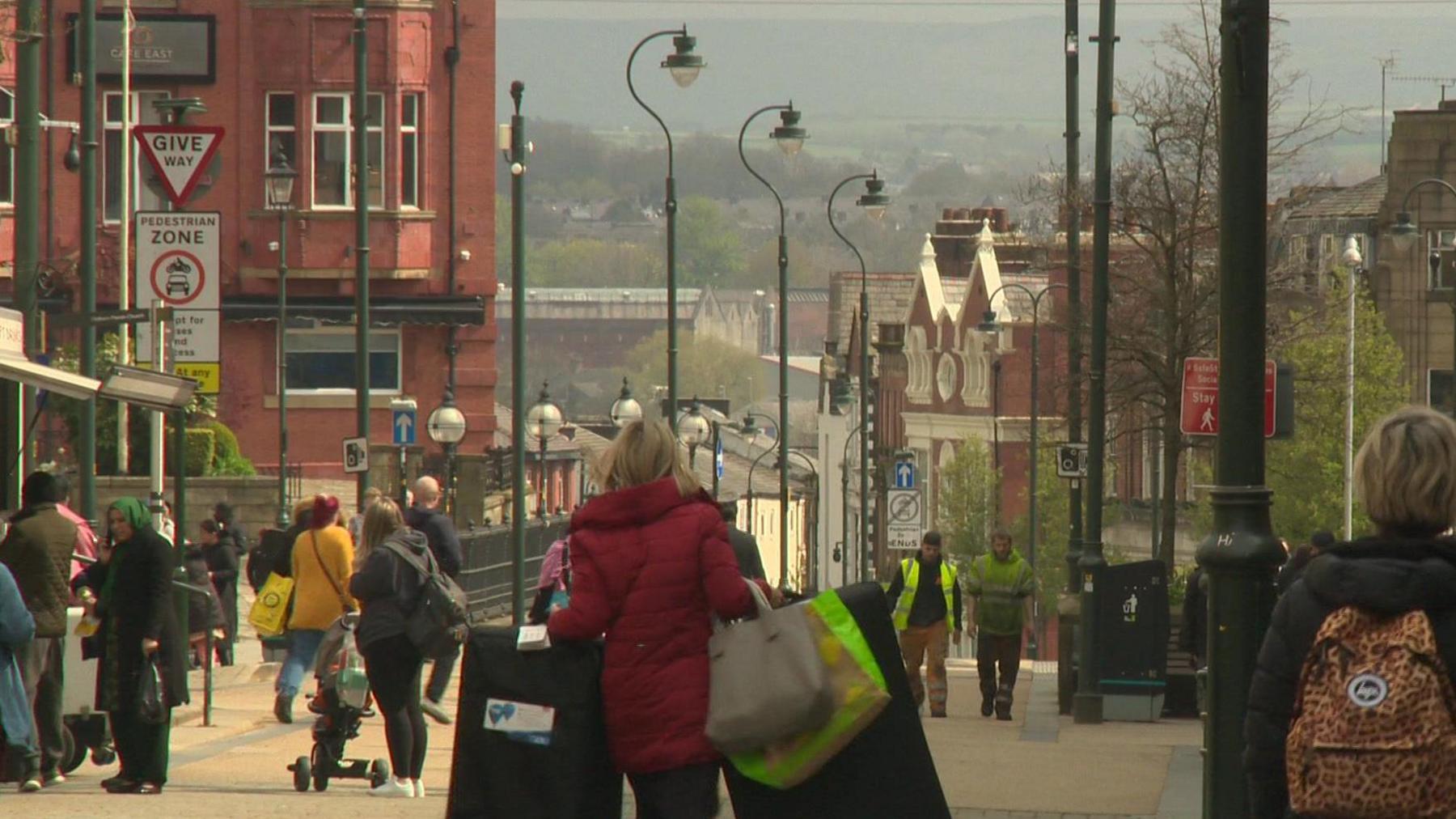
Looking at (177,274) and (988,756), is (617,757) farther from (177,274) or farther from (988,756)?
(177,274)

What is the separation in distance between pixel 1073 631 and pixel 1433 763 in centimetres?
2129

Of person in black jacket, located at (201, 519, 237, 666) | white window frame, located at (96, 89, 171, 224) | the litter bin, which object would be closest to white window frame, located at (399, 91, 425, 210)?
white window frame, located at (96, 89, 171, 224)

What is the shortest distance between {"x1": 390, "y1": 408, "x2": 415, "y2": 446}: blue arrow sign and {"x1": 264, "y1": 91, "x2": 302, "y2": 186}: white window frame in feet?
34.5

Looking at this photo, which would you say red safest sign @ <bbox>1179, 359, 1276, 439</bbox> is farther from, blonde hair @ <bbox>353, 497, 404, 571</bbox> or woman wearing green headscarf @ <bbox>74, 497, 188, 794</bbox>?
woman wearing green headscarf @ <bbox>74, 497, 188, 794</bbox>

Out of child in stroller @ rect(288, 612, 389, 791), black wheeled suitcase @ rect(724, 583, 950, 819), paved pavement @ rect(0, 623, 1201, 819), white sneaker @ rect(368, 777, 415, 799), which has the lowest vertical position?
paved pavement @ rect(0, 623, 1201, 819)

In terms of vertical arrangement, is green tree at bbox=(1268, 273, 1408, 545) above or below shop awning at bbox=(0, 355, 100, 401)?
below

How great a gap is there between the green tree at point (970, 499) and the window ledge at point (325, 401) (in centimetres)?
3406

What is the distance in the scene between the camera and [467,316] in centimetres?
5078

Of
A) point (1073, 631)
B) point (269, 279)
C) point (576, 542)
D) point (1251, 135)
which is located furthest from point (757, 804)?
point (269, 279)

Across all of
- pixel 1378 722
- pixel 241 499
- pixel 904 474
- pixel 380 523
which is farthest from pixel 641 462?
pixel 904 474

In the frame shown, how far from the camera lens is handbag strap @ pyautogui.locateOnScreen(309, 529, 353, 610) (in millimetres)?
18141

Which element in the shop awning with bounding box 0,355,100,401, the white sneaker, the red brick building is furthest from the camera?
the red brick building

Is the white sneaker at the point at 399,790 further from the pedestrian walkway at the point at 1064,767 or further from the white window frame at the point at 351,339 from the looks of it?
the white window frame at the point at 351,339

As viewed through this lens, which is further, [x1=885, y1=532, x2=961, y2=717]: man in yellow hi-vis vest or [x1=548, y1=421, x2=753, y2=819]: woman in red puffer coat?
[x1=885, y1=532, x2=961, y2=717]: man in yellow hi-vis vest
